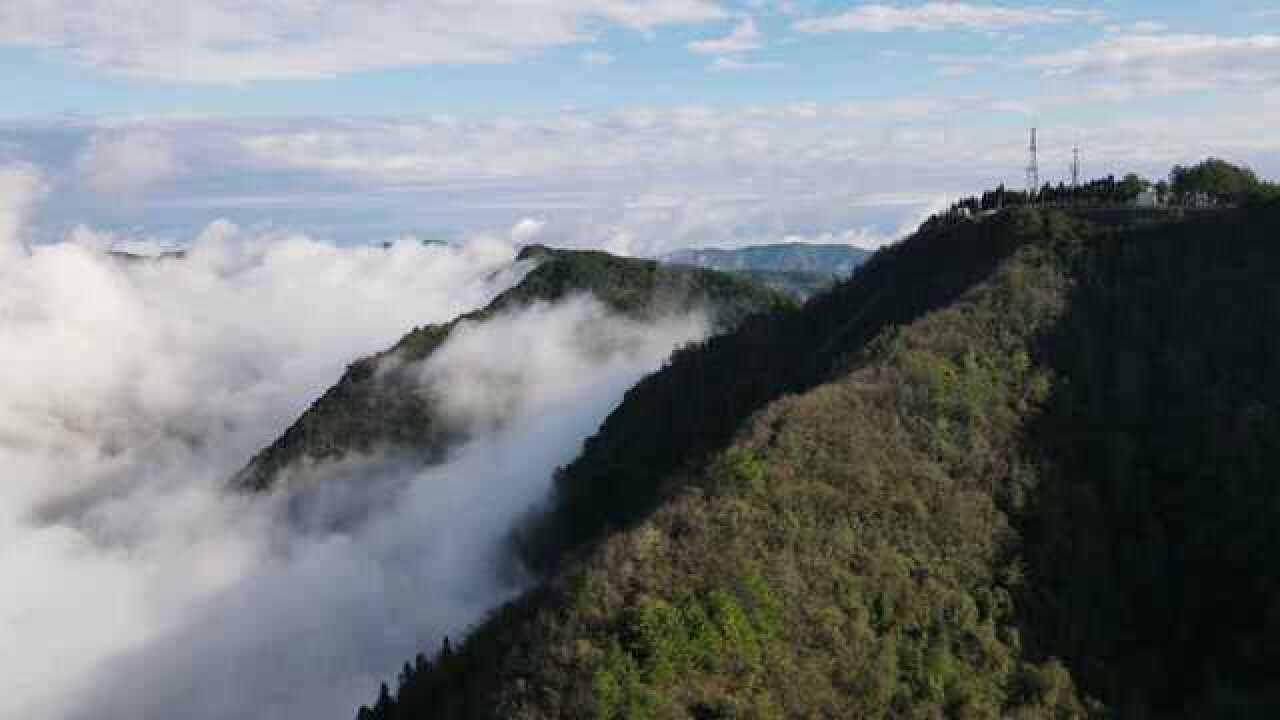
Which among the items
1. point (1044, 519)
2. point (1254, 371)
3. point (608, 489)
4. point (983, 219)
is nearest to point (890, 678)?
point (1044, 519)

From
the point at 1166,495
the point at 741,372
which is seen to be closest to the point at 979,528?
the point at 1166,495

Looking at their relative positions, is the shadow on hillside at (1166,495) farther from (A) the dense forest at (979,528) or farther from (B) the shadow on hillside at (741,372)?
(B) the shadow on hillside at (741,372)

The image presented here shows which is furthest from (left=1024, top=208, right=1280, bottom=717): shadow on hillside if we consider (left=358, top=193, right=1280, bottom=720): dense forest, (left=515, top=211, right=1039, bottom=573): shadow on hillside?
(left=515, top=211, right=1039, bottom=573): shadow on hillside

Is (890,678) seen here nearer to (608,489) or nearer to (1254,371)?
(1254,371)

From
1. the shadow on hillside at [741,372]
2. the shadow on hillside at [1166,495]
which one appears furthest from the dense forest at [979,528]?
the shadow on hillside at [741,372]

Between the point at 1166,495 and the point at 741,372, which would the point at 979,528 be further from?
the point at 741,372
